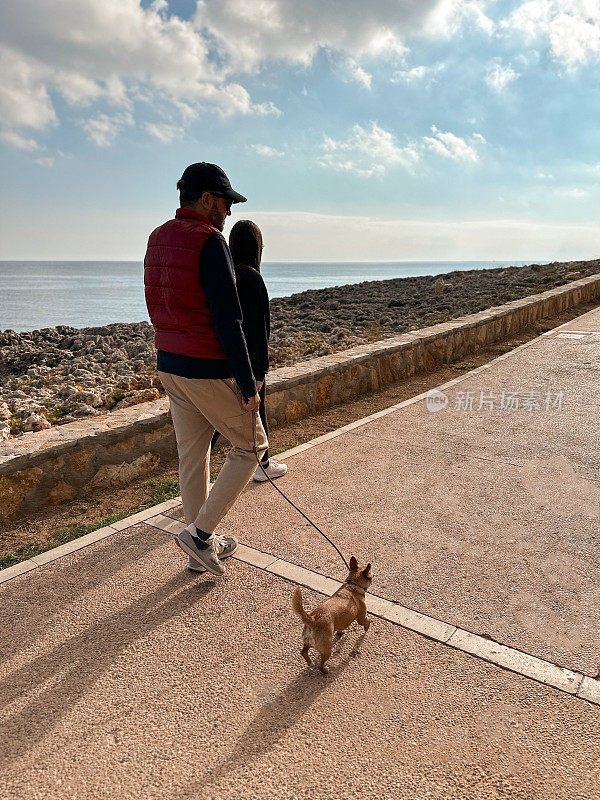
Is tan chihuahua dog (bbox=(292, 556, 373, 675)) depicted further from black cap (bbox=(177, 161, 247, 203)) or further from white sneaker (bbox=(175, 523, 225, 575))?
black cap (bbox=(177, 161, 247, 203))

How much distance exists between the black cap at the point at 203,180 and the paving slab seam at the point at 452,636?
203 cm

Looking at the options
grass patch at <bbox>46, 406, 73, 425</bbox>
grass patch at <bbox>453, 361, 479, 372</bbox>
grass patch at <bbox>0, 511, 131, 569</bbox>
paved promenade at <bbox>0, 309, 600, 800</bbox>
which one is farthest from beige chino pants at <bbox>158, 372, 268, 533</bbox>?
grass patch at <bbox>453, 361, 479, 372</bbox>

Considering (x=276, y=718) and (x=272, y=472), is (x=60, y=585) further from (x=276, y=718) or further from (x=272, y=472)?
(x=272, y=472)

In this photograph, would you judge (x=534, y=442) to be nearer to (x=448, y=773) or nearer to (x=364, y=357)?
(x=364, y=357)

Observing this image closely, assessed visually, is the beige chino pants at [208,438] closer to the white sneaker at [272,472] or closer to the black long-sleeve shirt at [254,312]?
the black long-sleeve shirt at [254,312]

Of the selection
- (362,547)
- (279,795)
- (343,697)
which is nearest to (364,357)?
(362,547)

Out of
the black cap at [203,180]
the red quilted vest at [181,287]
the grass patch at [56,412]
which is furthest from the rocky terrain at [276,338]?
the black cap at [203,180]

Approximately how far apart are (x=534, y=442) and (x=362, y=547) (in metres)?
2.70

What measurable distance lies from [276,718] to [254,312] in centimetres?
250

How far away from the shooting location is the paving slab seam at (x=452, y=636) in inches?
101

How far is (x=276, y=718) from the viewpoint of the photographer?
238cm

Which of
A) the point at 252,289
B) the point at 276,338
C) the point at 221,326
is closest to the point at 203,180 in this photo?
the point at 221,326

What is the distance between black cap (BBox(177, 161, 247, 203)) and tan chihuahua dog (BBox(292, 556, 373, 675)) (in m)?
1.92

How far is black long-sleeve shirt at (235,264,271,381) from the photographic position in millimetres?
4035
